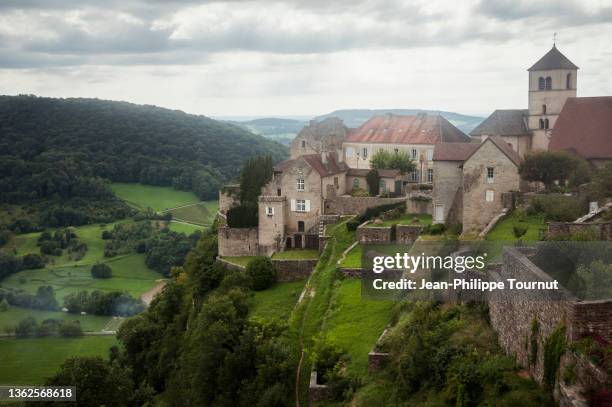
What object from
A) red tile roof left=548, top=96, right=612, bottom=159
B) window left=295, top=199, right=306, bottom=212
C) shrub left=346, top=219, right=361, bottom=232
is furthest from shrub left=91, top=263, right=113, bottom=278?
red tile roof left=548, top=96, right=612, bottom=159

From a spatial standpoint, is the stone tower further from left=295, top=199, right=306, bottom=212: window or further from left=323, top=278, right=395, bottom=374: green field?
left=323, top=278, right=395, bottom=374: green field

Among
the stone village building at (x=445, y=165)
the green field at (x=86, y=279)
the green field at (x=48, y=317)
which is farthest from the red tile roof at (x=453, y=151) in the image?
the green field at (x=86, y=279)

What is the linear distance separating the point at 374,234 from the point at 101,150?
9740 centimetres

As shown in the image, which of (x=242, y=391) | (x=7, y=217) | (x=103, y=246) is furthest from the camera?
(x=7, y=217)

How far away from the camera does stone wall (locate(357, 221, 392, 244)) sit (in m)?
38.1

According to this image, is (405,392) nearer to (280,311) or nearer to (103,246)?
(280,311)

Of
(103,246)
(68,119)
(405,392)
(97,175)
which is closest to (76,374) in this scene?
(405,392)

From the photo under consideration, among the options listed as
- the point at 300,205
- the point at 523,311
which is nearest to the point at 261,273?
the point at 300,205

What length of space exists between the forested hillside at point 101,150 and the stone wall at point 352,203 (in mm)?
69203

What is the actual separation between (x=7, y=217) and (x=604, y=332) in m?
105

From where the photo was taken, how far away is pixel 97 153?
409ft

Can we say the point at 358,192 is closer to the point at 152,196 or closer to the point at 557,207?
the point at 557,207

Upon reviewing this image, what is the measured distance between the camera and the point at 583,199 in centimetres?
3175

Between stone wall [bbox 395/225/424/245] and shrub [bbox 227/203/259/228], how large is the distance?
40.1ft
